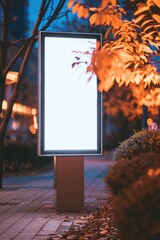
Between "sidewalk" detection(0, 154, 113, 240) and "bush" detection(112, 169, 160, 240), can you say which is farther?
"sidewalk" detection(0, 154, 113, 240)

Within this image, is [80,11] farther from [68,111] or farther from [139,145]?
[68,111]

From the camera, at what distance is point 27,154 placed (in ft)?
93.8

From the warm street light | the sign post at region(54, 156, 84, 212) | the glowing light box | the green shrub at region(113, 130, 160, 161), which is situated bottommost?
the sign post at region(54, 156, 84, 212)

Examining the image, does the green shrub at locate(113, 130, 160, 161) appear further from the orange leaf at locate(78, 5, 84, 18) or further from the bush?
the bush

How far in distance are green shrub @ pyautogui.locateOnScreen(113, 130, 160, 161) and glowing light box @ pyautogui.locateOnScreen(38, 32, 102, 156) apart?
1.71m

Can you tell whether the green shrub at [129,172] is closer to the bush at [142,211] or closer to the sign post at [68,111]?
the bush at [142,211]

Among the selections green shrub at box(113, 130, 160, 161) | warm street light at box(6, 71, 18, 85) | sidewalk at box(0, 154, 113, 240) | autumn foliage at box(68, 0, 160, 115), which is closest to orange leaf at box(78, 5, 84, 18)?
autumn foliage at box(68, 0, 160, 115)

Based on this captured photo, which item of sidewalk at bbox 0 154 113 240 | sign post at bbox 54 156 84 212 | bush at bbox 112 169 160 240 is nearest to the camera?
bush at bbox 112 169 160 240

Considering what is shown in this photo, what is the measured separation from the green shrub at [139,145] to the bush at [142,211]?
452 cm

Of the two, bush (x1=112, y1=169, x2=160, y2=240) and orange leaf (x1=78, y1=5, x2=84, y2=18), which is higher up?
orange leaf (x1=78, y1=5, x2=84, y2=18)

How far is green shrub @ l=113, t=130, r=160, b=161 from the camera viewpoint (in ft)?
34.5

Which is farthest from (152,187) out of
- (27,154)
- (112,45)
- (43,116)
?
(27,154)

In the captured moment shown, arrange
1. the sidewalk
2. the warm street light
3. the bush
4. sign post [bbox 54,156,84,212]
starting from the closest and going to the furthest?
the bush, the sidewalk, sign post [bbox 54,156,84,212], the warm street light

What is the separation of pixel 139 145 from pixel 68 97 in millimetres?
2767
